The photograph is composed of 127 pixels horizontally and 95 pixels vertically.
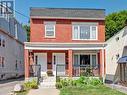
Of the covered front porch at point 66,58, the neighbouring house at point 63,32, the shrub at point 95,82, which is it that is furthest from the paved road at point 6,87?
the shrub at point 95,82

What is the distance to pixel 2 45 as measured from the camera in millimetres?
42562

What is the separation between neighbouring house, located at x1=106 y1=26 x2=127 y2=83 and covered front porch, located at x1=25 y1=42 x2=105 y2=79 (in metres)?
2.10

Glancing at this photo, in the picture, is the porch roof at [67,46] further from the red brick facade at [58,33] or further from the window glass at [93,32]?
the window glass at [93,32]

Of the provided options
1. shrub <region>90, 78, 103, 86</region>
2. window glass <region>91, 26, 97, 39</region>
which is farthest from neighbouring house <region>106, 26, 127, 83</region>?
shrub <region>90, 78, 103, 86</region>

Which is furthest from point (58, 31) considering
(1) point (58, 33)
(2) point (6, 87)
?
(2) point (6, 87)

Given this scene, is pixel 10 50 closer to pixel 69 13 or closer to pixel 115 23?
pixel 69 13

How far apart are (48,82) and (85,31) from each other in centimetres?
848

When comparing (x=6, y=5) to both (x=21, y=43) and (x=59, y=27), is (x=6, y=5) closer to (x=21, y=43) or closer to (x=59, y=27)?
(x=21, y=43)

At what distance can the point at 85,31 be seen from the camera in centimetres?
3728

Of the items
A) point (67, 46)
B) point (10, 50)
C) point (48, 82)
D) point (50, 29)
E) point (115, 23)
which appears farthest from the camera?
point (115, 23)

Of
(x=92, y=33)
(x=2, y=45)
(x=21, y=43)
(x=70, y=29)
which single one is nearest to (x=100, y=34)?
(x=92, y=33)

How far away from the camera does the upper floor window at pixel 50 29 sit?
121 feet

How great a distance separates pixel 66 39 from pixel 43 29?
9.24ft

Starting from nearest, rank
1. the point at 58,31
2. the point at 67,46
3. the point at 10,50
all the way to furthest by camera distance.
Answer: the point at 67,46
the point at 58,31
the point at 10,50
